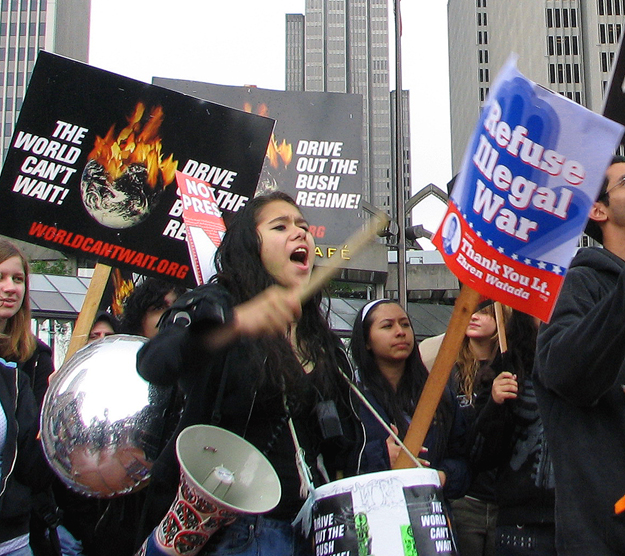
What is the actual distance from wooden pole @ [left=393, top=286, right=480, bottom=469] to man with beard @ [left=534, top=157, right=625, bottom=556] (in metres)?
0.19

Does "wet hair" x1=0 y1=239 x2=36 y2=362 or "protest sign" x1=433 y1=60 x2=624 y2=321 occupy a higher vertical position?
"protest sign" x1=433 y1=60 x2=624 y2=321

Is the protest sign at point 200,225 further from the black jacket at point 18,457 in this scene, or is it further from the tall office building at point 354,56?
the tall office building at point 354,56

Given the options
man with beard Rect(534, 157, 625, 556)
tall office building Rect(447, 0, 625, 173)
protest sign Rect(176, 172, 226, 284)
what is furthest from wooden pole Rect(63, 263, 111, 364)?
tall office building Rect(447, 0, 625, 173)

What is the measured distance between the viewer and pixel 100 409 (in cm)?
274

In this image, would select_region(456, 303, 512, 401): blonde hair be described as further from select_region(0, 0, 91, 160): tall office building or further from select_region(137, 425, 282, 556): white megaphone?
select_region(0, 0, 91, 160): tall office building

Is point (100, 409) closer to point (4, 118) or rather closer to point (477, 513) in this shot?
point (477, 513)

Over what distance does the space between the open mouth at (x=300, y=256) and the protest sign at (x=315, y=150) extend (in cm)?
1497

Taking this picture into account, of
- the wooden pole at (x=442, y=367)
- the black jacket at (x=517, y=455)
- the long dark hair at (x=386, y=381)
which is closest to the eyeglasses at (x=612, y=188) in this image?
the wooden pole at (x=442, y=367)

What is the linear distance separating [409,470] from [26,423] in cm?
164

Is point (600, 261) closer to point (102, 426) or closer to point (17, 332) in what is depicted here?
point (102, 426)

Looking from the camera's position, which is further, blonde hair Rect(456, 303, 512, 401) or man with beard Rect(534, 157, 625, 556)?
blonde hair Rect(456, 303, 512, 401)

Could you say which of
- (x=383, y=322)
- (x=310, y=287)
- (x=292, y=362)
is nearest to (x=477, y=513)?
(x=383, y=322)

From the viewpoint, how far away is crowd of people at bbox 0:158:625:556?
1.77 meters

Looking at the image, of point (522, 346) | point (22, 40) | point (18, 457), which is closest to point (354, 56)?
point (22, 40)
